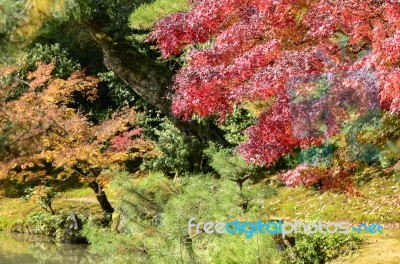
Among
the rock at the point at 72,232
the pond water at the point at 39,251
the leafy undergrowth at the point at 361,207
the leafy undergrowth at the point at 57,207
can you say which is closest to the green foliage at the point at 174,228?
the leafy undergrowth at the point at 361,207

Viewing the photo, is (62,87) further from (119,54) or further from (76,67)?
(119,54)

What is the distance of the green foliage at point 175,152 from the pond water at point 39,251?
248 centimetres

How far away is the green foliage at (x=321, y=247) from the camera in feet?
20.4

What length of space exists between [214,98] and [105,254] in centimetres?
183

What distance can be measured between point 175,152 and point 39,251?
328cm

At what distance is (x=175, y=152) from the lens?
12.5 metres

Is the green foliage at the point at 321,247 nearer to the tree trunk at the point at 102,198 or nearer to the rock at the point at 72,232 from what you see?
the rock at the point at 72,232

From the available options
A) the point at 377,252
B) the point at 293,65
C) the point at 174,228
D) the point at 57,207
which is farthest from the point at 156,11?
the point at 57,207

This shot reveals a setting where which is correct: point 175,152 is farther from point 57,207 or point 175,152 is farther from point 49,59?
point 49,59

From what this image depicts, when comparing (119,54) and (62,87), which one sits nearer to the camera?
(119,54)

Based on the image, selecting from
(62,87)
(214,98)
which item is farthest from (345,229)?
(62,87)

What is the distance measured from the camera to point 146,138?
13859 mm

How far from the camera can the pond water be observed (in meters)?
9.88

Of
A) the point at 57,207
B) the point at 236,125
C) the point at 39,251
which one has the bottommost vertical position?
the point at 39,251
